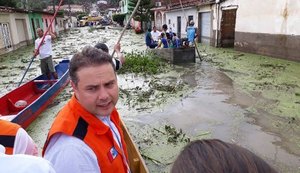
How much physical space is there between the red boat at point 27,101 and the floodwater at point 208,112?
0.29 metres

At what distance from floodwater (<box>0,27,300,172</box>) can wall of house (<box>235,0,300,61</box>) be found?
52.0 inches

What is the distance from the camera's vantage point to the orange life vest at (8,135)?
1.63m

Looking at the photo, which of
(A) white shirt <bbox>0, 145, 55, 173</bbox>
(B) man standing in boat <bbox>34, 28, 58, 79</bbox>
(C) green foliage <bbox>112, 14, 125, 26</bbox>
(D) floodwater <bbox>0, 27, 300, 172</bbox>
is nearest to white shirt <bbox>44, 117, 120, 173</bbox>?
(A) white shirt <bbox>0, 145, 55, 173</bbox>

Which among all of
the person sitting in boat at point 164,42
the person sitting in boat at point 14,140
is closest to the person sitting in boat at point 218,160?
the person sitting in boat at point 14,140

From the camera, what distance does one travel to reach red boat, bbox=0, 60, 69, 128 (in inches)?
241

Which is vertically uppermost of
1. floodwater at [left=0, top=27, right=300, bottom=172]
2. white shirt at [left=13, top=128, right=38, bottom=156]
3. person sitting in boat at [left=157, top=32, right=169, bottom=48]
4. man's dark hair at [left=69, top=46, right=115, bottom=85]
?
man's dark hair at [left=69, top=46, right=115, bottom=85]

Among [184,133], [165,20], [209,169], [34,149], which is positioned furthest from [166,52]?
[165,20]

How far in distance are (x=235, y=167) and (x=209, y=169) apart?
0.08m

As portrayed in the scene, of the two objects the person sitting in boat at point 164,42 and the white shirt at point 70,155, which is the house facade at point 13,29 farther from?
the white shirt at point 70,155

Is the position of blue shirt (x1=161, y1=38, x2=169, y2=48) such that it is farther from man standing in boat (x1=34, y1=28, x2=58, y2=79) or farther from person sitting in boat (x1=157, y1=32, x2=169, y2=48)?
man standing in boat (x1=34, y1=28, x2=58, y2=79)

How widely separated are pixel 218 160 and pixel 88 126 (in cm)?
99

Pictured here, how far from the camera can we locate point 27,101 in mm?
8359

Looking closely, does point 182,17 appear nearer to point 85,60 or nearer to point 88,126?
point 85,60

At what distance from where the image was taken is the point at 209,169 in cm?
87
